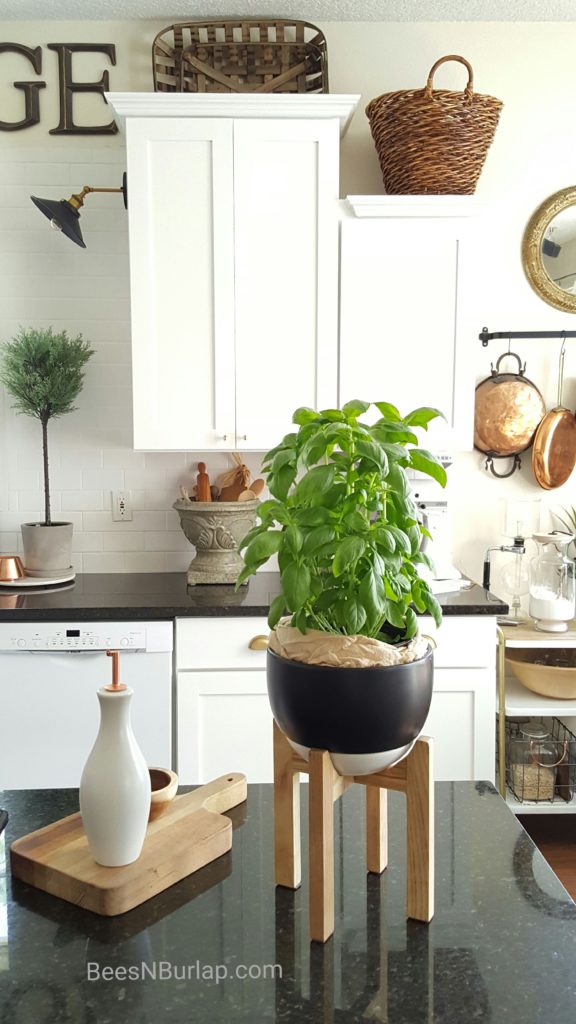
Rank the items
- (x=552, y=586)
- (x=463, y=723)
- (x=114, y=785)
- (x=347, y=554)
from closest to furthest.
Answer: (x=347, y=554) → (x=114, y=785) → (x=463, y=723) → (x=552, y=586)

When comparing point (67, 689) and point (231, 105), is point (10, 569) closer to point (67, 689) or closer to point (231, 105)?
point (67, 689)

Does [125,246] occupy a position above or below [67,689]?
above

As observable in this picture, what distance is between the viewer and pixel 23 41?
3.33 meters

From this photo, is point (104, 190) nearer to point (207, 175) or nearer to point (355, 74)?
point (207, 175)

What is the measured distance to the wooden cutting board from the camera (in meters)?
1.07

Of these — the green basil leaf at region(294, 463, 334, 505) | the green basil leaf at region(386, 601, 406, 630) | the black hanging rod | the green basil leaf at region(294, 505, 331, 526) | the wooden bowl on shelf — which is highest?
the black hanging rod

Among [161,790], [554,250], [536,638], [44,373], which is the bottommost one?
[536,638]

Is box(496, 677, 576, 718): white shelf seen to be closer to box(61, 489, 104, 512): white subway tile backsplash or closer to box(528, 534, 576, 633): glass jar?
box(528, 534, 576, 633): glass jar

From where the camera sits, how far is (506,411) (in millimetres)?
3430

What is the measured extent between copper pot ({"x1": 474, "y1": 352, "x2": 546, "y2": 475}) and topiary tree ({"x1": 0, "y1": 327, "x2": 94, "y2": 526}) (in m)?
1.52

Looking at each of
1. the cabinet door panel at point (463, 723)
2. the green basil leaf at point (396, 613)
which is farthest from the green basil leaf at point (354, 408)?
the cabinet door panel at point (463, 723)

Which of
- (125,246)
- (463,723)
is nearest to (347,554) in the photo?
(463,723)

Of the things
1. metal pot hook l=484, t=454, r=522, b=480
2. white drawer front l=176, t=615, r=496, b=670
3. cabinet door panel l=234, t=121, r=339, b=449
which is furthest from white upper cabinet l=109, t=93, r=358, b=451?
metal pot hook l=484, t=454, r=522, b=480

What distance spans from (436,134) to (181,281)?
38.9 inches
